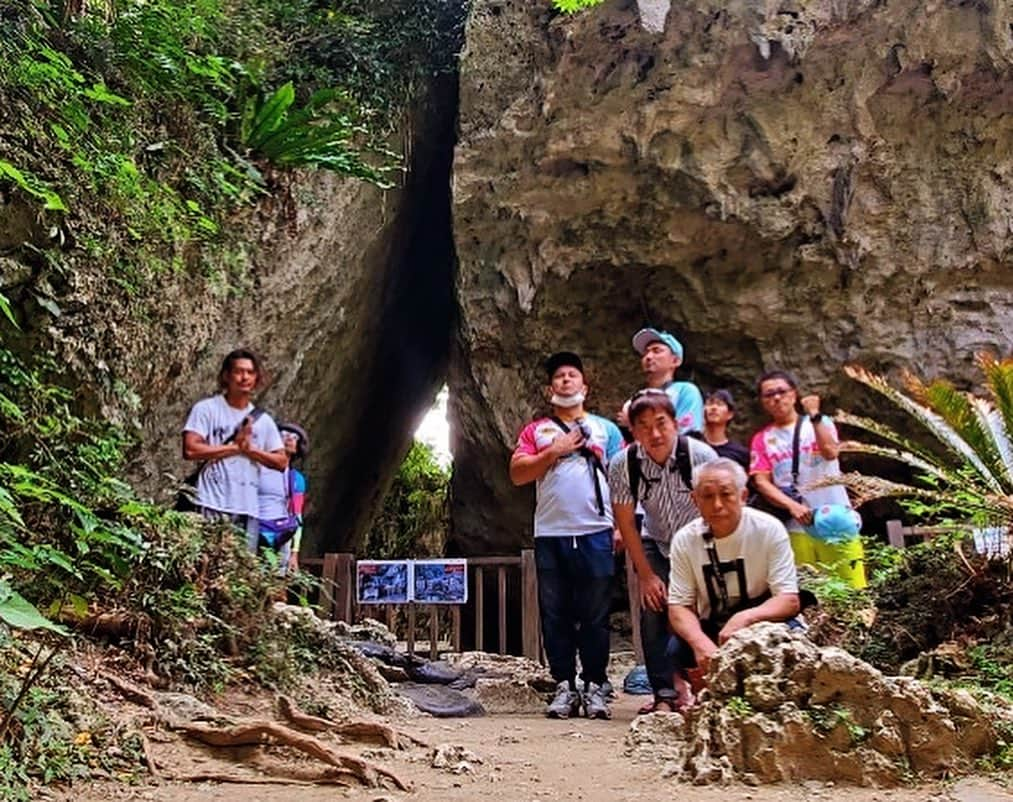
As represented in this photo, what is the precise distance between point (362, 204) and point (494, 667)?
12.9 feet

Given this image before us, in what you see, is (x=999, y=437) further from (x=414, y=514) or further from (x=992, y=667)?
(x=414, y=514)

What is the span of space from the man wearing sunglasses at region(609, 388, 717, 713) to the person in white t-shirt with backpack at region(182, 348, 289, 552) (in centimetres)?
201

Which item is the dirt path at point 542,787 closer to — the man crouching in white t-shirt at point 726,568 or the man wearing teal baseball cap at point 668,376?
the man crouching in white t-shirt at point 726,568

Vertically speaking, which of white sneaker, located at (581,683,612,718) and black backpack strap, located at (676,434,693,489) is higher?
black backpack strap, located at (676,434,693,489)

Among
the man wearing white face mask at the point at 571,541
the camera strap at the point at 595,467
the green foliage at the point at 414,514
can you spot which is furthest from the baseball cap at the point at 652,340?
the green foliage at the point at 414,514

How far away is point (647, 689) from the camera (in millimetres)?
5648

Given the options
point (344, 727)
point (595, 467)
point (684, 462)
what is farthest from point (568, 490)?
point (344, 727)

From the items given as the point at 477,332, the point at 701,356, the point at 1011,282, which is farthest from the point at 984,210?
the point at 477,332

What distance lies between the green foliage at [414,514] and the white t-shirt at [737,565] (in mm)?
10792

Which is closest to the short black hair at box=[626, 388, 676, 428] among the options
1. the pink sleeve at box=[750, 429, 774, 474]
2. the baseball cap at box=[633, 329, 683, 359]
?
the baseball cap at box=[633, 329, 683, 359]

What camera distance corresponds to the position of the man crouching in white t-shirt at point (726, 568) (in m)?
3.14

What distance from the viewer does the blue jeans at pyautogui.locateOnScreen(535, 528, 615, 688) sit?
4.36 m

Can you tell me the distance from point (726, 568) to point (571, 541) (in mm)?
1294

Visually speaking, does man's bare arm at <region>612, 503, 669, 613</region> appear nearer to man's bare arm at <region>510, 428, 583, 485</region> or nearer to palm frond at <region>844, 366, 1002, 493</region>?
man's bare arm at <region>510, 428, 583, 485</region>
